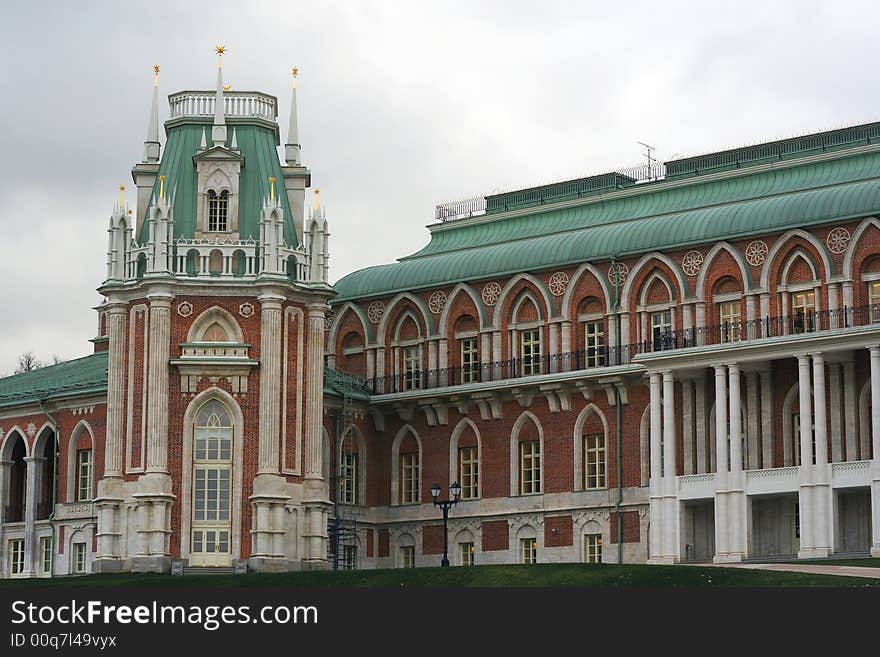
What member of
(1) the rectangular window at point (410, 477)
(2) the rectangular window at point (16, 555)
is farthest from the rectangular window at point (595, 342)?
(2) the rectangular window at point (16, 555)

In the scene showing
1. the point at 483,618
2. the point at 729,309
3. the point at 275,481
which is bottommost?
the point at 483,618

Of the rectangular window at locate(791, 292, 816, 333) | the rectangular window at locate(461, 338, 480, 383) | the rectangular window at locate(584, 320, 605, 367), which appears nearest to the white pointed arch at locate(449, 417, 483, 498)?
the rectangular window at locate(461, 338, 480, 383)

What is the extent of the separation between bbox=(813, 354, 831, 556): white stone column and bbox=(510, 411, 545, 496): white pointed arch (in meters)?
13.0

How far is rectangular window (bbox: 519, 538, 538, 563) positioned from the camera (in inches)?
3051

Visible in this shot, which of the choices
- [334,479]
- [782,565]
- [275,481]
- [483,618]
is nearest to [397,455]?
[334,479]

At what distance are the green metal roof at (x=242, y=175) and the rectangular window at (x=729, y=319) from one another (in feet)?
51.8

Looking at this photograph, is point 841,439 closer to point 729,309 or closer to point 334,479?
point 729,309

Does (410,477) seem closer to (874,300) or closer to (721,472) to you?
(721,472)

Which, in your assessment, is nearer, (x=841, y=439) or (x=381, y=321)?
(x=841, y=439)

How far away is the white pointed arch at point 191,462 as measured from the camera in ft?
233

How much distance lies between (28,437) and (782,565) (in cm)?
3375

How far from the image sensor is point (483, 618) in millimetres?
43469

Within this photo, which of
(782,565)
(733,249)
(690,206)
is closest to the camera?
(782,565)

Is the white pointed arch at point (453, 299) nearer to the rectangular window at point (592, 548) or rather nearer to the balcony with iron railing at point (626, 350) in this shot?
the balcony with iron railing at point (626, 350)
